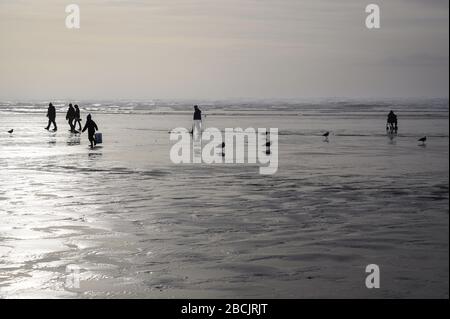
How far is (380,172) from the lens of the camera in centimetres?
1898

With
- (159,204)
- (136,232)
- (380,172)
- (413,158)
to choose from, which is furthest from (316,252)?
(413,158)

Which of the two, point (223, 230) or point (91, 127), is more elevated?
point (91, 127)

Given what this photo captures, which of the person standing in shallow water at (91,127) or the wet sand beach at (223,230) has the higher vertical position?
the person standing in shallow water at (91,127)

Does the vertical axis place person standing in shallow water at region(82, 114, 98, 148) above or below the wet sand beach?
above

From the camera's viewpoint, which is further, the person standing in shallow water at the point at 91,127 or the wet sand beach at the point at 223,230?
the person standing in shallow water at the point at 91,127

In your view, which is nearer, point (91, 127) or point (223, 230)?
point (223, 230)

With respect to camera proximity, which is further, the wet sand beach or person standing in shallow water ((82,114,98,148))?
person standing in shallow water ((82,114,98,148))

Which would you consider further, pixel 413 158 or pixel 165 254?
pixel 413 158
